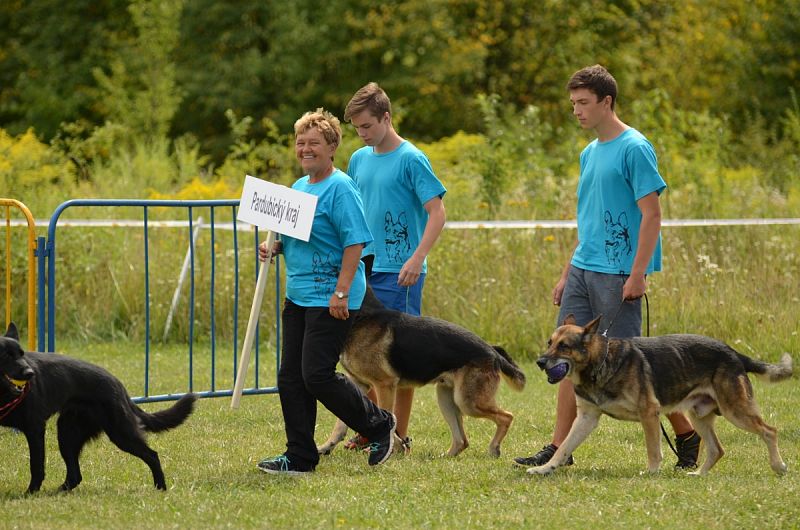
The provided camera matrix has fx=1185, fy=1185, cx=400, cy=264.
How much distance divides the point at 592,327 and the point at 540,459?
97cm

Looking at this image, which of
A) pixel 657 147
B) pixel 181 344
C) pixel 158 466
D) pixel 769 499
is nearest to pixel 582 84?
pixel 769 499

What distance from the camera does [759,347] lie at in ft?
33.9

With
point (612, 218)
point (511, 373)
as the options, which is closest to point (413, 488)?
point (511, 373)

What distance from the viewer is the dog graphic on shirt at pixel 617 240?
20.3 feet

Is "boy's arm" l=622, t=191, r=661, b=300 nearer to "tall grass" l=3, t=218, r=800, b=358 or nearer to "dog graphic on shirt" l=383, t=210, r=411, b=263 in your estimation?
"dog graphic on shirt" l=383, t=210, r=411, b=263

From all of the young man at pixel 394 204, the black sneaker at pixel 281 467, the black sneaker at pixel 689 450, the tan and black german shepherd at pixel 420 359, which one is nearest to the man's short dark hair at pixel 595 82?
the young man at pixel 394 204

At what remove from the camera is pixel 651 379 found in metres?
6.04

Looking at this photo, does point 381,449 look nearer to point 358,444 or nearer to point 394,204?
point 358,444

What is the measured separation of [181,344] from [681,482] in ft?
23.7

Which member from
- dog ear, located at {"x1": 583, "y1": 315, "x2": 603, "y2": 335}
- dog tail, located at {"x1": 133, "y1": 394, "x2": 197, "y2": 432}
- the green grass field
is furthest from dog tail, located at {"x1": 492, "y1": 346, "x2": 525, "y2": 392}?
dog tail, located at {"x1": 133, "y1": 394, "x2": 197, "y2": 432}

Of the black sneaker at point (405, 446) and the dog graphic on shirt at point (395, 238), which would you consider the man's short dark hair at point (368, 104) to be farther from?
the black sneaker at point (405, 446)

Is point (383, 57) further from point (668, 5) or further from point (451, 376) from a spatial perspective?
point (451, 376)

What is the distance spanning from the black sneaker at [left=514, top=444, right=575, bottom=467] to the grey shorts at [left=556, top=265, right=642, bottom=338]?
73 centimetres

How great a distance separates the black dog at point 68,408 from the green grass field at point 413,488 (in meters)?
0.20
